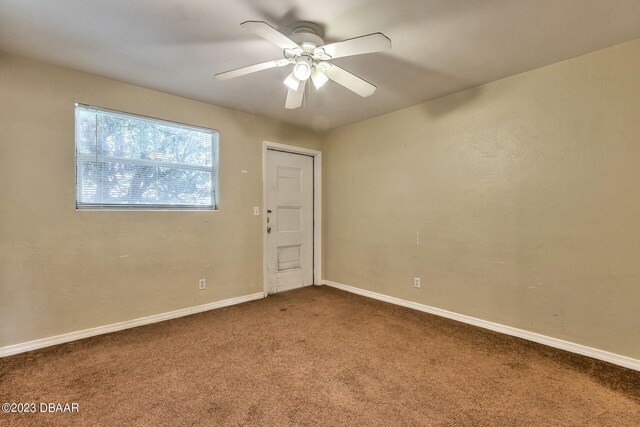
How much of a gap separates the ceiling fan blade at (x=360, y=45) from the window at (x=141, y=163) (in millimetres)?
2039

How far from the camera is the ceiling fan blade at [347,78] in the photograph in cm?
202

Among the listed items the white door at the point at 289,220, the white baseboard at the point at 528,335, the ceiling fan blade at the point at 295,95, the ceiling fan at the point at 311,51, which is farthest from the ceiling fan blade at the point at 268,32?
the white baseboard at the point at 528,335

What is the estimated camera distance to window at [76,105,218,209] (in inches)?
→ 103

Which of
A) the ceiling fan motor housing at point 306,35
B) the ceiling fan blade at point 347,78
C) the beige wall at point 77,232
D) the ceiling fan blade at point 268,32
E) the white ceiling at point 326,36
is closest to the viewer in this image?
the ceiling fan blade at point 268,32

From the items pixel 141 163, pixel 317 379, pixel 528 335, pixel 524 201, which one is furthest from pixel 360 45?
pixel 528 335

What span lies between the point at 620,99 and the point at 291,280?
12.4 ft

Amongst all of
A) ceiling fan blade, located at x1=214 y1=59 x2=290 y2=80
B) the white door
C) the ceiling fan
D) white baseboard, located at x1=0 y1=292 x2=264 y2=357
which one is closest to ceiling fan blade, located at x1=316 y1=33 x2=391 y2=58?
the ceiling fan

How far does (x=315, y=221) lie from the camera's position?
14.5ft

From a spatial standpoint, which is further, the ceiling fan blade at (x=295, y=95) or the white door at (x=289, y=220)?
the white door at (x=289, y=220)

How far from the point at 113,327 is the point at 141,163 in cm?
158

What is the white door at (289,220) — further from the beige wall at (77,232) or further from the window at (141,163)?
the window at (141,163)

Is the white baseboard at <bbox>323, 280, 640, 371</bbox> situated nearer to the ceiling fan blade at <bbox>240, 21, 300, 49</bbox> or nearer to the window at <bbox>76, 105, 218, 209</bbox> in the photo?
the window at <bbox>76, 105, 218, 209</bbox>

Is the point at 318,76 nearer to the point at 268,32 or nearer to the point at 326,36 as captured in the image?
the point at 326,36

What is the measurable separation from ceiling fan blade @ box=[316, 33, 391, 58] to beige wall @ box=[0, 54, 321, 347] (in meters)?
2.03
